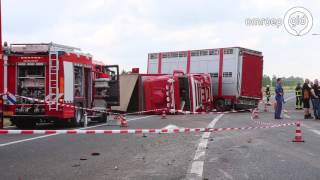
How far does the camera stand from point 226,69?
1062 inches

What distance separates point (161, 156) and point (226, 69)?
17982 mm

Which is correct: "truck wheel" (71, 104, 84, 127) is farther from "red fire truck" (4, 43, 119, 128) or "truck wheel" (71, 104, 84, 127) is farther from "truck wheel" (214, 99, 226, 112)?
"truck wheel" (214, 99, 226, 112)

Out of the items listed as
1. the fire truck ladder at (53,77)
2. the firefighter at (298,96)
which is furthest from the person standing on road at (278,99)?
the firefighter at (298,96)

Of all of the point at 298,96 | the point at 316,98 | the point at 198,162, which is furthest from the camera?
the point at 298,96

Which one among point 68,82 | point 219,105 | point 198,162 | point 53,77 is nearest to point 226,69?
point 219,105

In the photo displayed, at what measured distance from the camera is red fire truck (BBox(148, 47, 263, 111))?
26.7 metres

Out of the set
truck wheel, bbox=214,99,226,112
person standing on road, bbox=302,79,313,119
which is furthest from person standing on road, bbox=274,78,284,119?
truck wheel, bbox=214,99,226,112

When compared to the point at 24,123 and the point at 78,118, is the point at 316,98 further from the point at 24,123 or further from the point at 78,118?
the point at 24,123

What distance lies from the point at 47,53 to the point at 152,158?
742cm

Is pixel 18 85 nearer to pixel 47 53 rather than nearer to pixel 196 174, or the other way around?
pixel 47 53

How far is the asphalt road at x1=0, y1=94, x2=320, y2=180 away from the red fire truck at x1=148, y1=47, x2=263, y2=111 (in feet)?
43.6

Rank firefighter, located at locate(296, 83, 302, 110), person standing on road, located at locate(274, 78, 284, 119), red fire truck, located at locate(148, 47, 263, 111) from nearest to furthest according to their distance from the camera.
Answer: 1. person standing on road, located at locate(274, 78, 284, 119)
2. red fire truck, located at locate(148, 47, 263, 111)
3. firefighter, located at locate(296, 83, 302, 110)

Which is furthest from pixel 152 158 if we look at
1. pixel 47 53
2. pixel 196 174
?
pixel 47 53

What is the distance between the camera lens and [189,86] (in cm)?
2467
